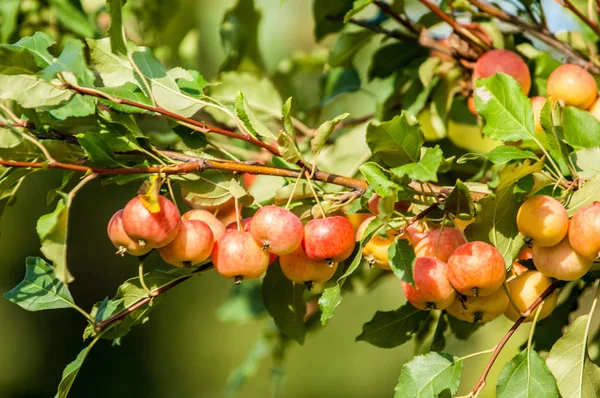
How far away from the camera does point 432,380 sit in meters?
0.83

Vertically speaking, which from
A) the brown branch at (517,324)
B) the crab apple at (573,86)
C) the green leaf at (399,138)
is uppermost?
the green leaf at (399,138)

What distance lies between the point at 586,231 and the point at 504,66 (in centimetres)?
38

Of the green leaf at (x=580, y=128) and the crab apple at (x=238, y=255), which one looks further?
the green leaf at (x=580, y=128)

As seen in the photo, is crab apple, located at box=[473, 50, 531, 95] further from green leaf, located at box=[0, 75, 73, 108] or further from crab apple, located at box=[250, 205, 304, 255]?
green leaf, located at box=[0, 75, 73, 108]

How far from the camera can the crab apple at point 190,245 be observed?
825mm

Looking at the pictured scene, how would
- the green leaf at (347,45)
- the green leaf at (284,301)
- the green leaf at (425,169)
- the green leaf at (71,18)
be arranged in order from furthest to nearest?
the green leaf at (71,18)
the green leaf at (347,45)
the green leaf at (284,301)
the green leaf at (425,169)

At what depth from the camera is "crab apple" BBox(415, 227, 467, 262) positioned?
33.0 inches

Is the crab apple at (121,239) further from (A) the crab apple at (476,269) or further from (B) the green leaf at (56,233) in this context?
(A) the crab apple at (476,269)

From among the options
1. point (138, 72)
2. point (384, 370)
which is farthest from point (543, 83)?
point (384, 370)

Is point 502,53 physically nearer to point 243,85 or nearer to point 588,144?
point 588,144

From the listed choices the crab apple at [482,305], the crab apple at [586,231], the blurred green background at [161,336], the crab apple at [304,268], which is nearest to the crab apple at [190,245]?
the crab apple at [304,268]

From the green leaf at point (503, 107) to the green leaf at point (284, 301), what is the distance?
37 centimetres

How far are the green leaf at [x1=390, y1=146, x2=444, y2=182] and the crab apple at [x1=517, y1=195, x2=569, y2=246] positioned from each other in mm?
134

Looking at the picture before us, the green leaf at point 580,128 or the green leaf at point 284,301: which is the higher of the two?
the green leaf at point 580,128
